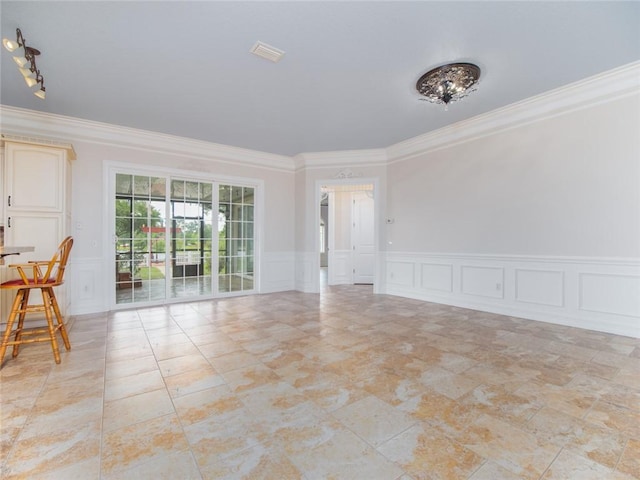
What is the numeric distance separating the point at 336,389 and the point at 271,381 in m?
0.51

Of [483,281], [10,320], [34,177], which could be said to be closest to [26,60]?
[34,177]

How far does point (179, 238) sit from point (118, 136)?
1.84 m

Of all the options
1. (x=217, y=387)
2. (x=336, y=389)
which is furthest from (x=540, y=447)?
(x=217, y=387)

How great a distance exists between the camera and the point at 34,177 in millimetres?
3561

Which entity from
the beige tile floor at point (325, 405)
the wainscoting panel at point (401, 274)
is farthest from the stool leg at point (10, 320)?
the wainscoting panel at point (401, 274)

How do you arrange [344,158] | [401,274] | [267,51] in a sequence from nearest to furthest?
[267,51]
[401,274]
[344,158]

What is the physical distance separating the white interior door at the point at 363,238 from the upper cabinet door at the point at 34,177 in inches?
228

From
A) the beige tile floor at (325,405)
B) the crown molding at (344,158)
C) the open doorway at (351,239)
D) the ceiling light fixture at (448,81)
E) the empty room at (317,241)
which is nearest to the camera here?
the beige tile floor at (325,405)

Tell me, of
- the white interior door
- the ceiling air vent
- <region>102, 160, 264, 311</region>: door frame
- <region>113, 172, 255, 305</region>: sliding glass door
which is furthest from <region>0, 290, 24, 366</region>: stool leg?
the white interior door

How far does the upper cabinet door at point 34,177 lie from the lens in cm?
345

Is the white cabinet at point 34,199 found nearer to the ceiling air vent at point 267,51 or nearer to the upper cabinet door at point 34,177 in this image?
the upper cabinet door at point 34,177

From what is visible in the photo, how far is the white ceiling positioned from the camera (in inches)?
93.2

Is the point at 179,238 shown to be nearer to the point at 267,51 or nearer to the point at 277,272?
the point at 277,272

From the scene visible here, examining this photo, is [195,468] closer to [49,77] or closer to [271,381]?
[271,381]
